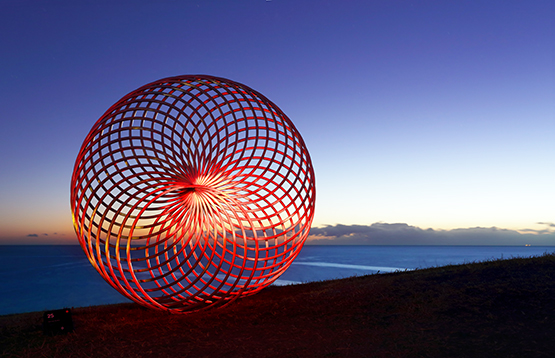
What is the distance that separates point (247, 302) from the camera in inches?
281

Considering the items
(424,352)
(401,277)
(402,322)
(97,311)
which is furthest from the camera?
(401,277)

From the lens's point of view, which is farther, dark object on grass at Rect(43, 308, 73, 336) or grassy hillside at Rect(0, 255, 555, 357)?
dark object on grass at Rect(43, 308, 73, 336)

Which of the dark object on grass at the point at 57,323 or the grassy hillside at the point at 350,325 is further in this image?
the dark object on grass at the point at 57,323

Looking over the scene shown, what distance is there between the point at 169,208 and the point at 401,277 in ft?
16.6

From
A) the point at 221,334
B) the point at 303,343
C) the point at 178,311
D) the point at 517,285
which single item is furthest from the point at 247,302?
the point at 517,285

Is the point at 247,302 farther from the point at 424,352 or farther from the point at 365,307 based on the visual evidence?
the point at 424,352

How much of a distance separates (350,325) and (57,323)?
424cm

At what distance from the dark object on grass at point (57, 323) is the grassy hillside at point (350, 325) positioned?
12cm

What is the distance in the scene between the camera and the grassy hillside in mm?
4391

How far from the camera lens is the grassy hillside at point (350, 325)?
4391 millimetres

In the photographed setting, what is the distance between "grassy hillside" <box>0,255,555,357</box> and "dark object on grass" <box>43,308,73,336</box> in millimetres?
116

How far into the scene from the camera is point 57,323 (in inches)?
213

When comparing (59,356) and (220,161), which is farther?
(220,161)

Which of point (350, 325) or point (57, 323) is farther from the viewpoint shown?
point (57, 323)
